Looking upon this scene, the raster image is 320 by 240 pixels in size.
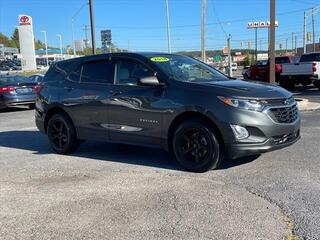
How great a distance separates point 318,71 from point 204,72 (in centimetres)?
1471

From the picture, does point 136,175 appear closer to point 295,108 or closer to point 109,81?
point 109,81

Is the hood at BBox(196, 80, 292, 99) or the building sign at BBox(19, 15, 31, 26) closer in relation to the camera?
the hood at BBox(196, 80, 292, 99)

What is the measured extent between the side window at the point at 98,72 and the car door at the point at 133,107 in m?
0.16

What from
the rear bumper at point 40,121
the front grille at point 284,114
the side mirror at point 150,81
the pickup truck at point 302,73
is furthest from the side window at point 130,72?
the pickup truck at point 302,73

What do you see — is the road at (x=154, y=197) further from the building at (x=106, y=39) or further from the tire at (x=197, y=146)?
the building at (x=106, y=39)

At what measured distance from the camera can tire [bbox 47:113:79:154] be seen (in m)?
8.43

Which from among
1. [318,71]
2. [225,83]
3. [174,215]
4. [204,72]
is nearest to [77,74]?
[204,72]

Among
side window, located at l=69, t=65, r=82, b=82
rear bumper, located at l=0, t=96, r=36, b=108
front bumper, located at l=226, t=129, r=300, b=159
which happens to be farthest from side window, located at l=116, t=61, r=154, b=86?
rear bumper, located at l=0, t=96, r=36, b=108

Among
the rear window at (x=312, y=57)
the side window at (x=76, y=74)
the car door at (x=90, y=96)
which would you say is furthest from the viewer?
the rear window at (x=312, y=57)

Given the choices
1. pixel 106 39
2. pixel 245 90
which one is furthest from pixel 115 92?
pixel 106 39

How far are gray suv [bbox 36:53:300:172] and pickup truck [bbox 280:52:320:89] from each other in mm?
14193

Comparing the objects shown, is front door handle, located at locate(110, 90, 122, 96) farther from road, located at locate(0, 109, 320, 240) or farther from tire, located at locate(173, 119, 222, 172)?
tire, located at locate(173, 119, 222, 172)

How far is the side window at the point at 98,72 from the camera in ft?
25.8

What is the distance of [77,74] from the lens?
8.42 metres
